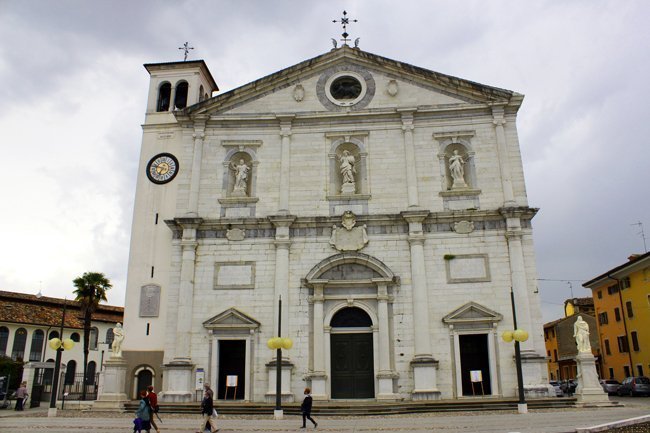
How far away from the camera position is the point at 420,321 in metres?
22.7

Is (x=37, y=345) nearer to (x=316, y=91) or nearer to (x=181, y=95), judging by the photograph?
(x=181, y=95)

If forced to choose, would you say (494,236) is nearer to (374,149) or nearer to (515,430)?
(374,149)

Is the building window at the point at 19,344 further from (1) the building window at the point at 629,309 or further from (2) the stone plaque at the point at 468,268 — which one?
(1) the building window at the point at 629,309

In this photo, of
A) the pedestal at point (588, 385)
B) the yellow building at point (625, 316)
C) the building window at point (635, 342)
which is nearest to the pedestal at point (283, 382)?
Result: the pedestal at point (588, 385)

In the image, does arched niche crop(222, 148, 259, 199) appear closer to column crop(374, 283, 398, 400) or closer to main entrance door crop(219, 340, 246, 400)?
main entrance door crop(219, 340, 246, 400)

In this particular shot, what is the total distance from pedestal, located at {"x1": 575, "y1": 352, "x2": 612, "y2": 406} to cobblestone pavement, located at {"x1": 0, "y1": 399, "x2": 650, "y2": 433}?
124cm

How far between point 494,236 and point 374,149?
258 inches

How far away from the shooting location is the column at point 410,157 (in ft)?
80.1

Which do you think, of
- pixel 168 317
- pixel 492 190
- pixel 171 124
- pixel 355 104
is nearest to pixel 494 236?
pixel 492 190

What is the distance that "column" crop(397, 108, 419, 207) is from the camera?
80.1ft

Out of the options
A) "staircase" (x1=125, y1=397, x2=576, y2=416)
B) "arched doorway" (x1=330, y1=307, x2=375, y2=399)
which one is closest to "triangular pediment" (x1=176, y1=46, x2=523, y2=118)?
"arched doorway" (x1=330, y1=307, x2=375, y2=399)

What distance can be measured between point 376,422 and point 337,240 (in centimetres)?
880

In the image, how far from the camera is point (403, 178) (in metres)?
25.1

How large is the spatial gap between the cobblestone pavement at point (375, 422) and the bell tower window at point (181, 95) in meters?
15.3
